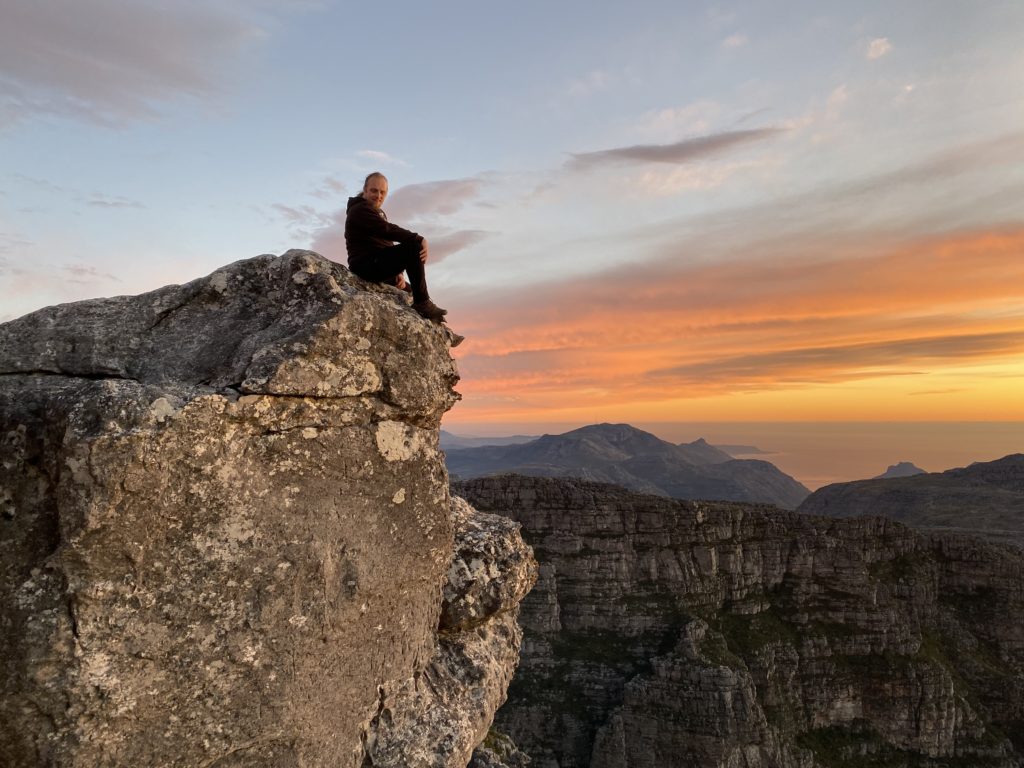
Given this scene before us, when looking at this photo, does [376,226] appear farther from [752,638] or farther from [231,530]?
[752,638]

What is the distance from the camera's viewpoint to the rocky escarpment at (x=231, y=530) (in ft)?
27.0

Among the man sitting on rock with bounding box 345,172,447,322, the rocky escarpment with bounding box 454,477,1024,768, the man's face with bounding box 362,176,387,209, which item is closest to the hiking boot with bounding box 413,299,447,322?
the man sitting on rock with bounding box 345,172,447,322

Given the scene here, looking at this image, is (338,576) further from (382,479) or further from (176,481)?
(176,481)

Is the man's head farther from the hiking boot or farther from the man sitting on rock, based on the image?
the hiking boot

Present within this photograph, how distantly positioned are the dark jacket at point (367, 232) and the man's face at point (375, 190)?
11 cm

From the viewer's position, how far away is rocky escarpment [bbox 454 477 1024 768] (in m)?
110

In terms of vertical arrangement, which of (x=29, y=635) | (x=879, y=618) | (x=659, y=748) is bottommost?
(x=659, y=748)

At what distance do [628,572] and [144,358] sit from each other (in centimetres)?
12733

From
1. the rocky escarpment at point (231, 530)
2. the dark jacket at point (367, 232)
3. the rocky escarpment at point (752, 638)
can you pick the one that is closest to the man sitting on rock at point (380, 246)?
the dark jacket at point (367, 232)

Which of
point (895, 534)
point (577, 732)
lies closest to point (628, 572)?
point (577, 732)

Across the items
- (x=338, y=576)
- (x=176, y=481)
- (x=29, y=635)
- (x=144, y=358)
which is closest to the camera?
(x=29, y=635)

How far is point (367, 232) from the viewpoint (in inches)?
487

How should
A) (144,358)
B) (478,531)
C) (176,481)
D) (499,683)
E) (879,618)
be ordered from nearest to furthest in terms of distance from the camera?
(176,481) → (144,358) → (499,683) → (478,531) → (879,618)

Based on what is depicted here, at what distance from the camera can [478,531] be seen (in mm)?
14109
